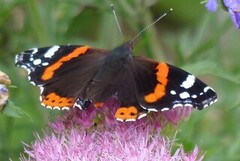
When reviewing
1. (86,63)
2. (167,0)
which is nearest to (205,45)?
(86,63)

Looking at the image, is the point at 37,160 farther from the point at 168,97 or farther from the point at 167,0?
the point at 167,0

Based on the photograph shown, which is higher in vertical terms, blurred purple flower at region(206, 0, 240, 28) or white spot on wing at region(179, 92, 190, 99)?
blurred purple flower at region(206, 0, 240, 28)

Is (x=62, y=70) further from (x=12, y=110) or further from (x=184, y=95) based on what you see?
(x=184, y=95)

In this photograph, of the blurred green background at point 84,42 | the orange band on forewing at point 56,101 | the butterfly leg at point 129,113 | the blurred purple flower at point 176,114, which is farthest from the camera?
the blurred green background at point 84,42

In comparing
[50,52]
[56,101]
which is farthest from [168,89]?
[50,52]

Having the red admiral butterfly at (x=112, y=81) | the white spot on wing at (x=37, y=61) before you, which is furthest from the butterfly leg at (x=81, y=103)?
the white spot on wing at (x=37, y=61)

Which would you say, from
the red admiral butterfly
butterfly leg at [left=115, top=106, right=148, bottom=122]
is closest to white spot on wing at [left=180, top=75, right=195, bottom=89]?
the red admiral butterfly

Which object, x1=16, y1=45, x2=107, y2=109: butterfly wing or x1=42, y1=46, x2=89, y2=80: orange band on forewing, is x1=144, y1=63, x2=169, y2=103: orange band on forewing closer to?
x1=16, y1=45, x2=107, y2=109: butterfly wing

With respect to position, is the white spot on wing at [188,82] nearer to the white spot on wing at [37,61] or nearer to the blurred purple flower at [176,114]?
the blurred purple flower at [176,114]
